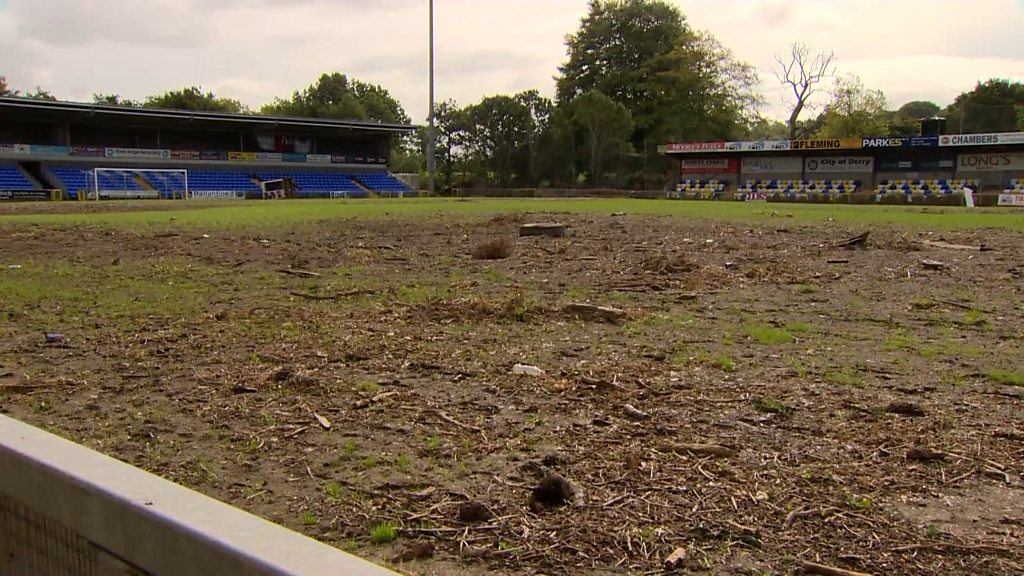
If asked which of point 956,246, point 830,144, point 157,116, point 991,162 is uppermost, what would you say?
point 157,116

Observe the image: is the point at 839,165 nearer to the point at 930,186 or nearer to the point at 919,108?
the point at 930,186

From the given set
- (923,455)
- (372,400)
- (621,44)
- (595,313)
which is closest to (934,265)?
(595,313)

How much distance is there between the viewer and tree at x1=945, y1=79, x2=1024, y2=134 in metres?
90.7

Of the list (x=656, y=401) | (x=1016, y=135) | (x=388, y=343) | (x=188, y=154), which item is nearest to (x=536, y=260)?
(x=388, y=343)

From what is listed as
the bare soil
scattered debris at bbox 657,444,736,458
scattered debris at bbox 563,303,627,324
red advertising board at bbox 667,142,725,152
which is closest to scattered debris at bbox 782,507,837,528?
the bare soil

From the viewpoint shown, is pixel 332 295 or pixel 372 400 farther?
pixel 332 295

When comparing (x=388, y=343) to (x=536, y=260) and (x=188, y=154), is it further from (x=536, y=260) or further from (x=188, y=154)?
(x=188, y=154)

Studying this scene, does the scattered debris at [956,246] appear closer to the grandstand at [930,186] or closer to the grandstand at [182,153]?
the grandstand at [930,186]

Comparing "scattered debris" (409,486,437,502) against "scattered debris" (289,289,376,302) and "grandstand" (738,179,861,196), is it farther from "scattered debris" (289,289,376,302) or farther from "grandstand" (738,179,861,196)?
"grandstand" (738,179,861,196)

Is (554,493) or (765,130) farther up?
(765,130)

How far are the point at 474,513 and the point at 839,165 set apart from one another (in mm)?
71785

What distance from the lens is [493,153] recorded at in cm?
8719

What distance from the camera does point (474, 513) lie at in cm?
416

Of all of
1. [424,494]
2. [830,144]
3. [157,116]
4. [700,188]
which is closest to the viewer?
[424,494]
